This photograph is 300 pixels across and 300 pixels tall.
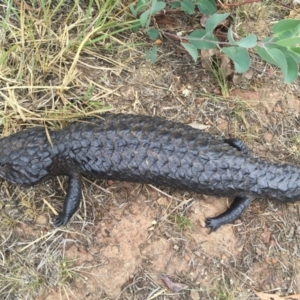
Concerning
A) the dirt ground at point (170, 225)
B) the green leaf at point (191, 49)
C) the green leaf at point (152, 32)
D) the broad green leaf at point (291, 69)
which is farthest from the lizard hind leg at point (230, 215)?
the green leaf at point (152, 32)

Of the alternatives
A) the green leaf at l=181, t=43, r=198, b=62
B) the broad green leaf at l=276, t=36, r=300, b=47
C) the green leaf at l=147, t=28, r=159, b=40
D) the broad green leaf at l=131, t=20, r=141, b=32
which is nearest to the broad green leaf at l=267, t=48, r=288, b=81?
the broad green leaf at l=276, t=36, r=300, b=47

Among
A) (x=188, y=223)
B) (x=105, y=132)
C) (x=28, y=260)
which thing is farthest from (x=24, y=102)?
(x=188, y=223)

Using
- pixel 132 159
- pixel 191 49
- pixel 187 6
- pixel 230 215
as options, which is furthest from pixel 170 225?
pixel 187 6

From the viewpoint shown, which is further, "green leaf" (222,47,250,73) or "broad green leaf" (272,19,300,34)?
"green leaf" (222,47,250,73)

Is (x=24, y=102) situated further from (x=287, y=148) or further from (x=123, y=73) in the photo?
(x=287, y=148)

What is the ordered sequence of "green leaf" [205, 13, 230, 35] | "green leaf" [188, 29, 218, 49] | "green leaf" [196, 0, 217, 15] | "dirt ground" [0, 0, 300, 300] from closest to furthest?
"green leaf" [205, 13, 230, 35] → "dirt ground" [0, 0, 300, 300] → "green leaf" [188, 29, 218, 49] → "green leaf" [196, 0, 217, 15]

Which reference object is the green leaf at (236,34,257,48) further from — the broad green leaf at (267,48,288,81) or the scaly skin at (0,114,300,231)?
Answer: the scaly skin at (0,114,300,231)

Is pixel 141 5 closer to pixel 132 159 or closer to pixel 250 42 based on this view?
pixel 250 42
